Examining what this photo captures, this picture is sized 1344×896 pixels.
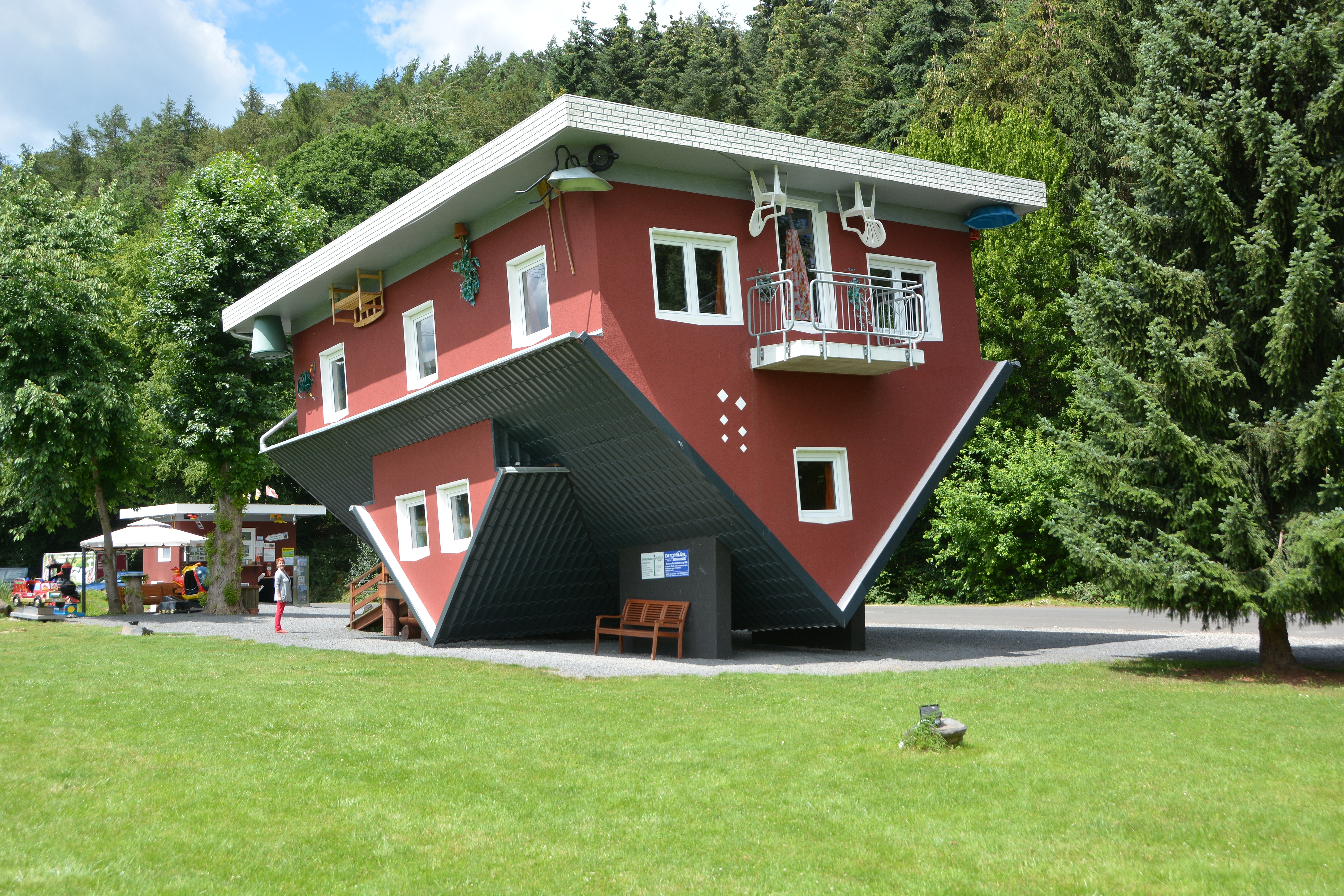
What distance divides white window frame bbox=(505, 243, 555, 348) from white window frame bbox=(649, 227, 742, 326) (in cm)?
169

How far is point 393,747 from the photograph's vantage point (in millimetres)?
9453

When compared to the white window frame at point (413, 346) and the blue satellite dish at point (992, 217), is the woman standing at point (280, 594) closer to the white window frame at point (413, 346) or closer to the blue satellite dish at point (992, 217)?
the white window frame at point (413, 346)

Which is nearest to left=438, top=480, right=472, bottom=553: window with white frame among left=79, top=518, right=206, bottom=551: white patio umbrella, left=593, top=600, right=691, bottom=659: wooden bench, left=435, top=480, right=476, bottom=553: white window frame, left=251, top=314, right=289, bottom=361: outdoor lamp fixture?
left=435, top=480, right=476, bottom=553: white window frame

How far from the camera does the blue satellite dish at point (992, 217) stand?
62.2ft

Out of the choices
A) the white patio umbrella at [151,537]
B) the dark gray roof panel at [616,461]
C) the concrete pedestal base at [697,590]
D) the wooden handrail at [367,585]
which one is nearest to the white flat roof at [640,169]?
the dark gray roof panel at [616,461]

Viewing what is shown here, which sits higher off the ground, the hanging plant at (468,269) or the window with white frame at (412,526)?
the hanging plant at (468,269)

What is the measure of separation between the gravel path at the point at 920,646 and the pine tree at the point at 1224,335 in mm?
2462

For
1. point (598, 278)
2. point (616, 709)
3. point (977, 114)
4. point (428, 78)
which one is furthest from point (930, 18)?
point (428, 78)

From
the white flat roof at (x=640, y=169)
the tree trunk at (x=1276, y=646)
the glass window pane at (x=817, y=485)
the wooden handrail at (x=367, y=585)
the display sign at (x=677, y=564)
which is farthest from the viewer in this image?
the wooden handrail at (x=367, y=585)

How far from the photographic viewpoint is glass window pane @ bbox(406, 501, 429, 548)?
20469mm

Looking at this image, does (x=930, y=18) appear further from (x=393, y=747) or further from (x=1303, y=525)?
(x=393, y=747)

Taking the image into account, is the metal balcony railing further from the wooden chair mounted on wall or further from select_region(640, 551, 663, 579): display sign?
the wooden chair mounted on wall

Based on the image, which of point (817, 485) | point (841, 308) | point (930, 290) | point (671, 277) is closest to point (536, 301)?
point (671, 277)

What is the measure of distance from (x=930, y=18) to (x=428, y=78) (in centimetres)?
5109
